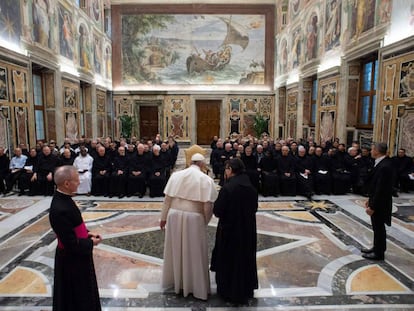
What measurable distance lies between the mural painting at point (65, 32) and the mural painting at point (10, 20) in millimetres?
3277

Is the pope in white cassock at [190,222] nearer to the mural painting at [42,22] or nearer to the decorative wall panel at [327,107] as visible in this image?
the decorative wall panel at [327,107]

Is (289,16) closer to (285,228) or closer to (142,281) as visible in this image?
(285,228)

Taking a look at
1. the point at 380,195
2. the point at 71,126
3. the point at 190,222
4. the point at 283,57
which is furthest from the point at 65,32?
the point at 380,195

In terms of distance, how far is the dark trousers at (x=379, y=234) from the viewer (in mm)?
4438

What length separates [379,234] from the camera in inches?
177

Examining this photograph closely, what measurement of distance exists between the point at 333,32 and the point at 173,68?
11.3m

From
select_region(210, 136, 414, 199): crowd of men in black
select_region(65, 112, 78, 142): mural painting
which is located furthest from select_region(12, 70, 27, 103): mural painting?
select_region(210, 136, 414, 199): crowd of men in black

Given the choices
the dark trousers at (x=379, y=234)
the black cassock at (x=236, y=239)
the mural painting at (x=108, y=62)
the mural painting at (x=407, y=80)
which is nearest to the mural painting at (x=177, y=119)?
the mural painting at (x=108, y=62)

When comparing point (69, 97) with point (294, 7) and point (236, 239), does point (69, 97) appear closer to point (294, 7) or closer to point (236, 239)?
point (294, 7)

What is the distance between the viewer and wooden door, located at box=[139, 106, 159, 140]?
21.1 meters

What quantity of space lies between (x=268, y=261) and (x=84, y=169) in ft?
20.1

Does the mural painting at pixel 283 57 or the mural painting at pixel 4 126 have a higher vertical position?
the mural painting at pixel 283 57

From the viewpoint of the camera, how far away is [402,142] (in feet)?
27.7

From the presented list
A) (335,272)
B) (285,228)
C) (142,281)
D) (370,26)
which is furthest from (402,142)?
(142,281)
